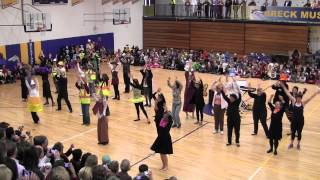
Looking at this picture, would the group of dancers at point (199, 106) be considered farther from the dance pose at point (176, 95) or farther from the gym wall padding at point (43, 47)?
the gym wall padding at point (43, 47)

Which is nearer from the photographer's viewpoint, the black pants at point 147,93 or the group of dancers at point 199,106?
the group of dancers at point 199,106

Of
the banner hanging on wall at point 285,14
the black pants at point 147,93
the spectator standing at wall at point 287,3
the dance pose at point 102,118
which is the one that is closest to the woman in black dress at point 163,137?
the dance pose at point 102,118

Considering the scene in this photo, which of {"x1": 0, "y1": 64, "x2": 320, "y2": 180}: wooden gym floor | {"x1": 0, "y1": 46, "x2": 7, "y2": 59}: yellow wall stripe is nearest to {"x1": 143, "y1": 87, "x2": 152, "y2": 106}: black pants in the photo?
{"x1": 0, "y1": 64, "x2": 320, "y2": 180}: wooden gym floor

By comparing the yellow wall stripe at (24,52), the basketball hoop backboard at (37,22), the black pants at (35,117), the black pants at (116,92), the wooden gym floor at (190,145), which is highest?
the basketball hoop backboard at (37,22)

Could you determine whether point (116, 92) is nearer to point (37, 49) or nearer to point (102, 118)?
point (102, 118)

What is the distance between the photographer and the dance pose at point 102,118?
11.7 metres

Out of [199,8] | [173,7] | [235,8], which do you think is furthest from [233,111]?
[173,7]

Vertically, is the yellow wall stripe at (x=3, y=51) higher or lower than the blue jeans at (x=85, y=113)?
higher

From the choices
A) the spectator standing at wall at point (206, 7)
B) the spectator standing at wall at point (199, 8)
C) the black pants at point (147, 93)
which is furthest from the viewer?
the spectator standing at wall at point (199, 8)

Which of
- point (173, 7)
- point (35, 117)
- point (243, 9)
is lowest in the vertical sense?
point (35, 117)

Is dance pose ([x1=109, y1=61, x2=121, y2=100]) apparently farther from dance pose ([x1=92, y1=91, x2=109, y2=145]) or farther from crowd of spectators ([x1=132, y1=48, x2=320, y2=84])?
crowd of spectators ([x1=132, y1=48, x2=320, y2=84])

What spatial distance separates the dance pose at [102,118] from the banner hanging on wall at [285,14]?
1686cm

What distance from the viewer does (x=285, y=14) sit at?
83.8ft

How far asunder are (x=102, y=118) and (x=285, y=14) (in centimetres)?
1728
